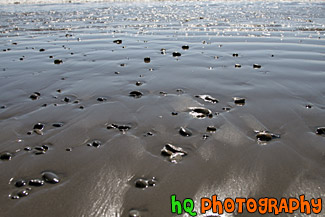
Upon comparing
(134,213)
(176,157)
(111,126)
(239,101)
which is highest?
(239,101)

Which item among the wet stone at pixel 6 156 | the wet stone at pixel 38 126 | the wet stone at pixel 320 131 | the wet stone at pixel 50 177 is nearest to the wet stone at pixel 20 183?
the wet stone at pixel 50 177

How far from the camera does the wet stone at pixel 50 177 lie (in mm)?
2238

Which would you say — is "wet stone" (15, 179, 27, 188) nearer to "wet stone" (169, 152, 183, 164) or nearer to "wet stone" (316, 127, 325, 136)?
"wet stone" (169, 152, 183, 164)

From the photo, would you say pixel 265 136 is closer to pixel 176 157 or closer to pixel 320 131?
pixel 320 131

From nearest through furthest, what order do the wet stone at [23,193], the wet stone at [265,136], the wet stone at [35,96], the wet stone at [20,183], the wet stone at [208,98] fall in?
the wet stone at [23,193] → the wet stone at [20,183] → the wet stone at [265,136] → the wet stone at [208,98] → the wet stone at [35,96]

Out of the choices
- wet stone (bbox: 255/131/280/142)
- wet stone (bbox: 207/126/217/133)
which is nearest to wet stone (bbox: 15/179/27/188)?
wet stone (bbox: 207/126/217/133)

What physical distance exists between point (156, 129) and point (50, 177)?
1.35 meters

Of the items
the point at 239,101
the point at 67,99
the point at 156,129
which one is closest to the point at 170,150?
the point at 156,129

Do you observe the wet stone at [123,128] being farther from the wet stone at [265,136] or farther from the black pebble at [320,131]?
the black pebble at [320,131]

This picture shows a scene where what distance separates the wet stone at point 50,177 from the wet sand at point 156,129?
0.03 feet

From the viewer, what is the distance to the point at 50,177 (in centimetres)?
227

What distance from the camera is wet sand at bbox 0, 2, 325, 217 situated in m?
2.12

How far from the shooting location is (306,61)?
17.8 feet

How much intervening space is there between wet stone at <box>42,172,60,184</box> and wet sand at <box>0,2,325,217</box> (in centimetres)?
1
